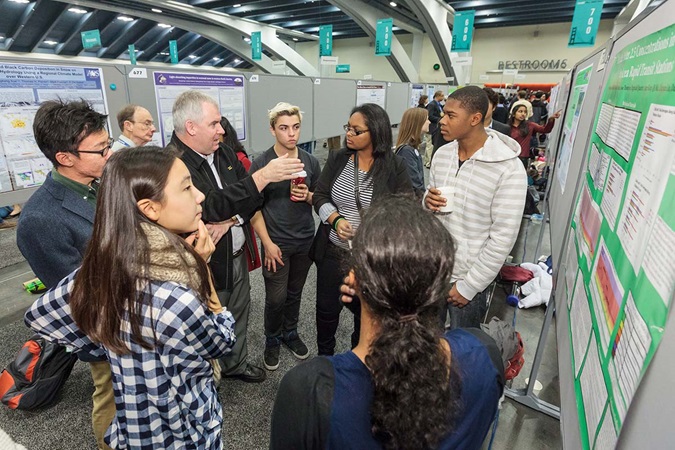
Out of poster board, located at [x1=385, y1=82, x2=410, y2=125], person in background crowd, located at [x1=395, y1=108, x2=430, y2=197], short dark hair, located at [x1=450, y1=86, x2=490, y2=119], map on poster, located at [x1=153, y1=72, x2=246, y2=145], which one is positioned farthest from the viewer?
poster board, located at [x1=385, y1=82, x2=410, y2=125]

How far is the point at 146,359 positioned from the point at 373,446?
0.66m

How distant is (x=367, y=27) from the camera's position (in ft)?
41.1

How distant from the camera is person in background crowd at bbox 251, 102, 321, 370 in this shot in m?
2.00

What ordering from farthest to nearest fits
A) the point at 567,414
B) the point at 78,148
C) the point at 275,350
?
the point at 275,350
the point at 78,148
the point at 567,414

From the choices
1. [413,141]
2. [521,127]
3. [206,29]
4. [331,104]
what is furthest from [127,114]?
[206,29]

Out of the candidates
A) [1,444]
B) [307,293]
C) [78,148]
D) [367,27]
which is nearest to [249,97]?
[307,293]

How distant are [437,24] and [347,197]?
40.2 feet

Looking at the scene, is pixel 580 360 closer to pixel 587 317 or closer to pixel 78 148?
pixel 587 317

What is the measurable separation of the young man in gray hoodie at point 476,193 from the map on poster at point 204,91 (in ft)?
6.67

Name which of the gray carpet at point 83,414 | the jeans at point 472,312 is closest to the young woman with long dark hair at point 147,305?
the gray carpet at point 83,414

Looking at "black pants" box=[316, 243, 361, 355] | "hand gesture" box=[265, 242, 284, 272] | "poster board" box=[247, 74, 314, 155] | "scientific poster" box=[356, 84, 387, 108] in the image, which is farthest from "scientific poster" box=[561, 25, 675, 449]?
"scientific poster" box=[356, 84, 387, 108]

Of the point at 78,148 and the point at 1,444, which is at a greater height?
the point at 78,148

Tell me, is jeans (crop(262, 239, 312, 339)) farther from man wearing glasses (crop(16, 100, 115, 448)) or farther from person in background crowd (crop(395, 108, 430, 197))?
person in background crowd (crop(395, 108, 430, 197))

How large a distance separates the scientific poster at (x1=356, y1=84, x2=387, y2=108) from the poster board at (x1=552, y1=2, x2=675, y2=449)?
5.68m
